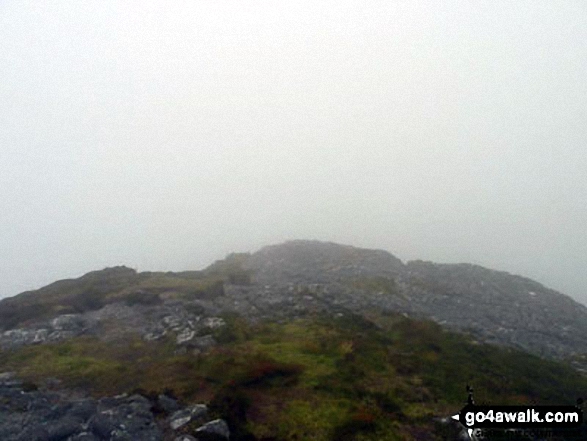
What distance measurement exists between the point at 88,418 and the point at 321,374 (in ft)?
41.1

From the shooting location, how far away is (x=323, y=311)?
41.5 metres

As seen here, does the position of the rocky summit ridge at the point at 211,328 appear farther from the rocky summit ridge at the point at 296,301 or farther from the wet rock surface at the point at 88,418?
the rocky summit ridge at the point at 296,301

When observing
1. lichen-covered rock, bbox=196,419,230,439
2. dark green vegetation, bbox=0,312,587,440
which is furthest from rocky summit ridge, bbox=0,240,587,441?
dark green vegetation, bbox=0,312,587,440

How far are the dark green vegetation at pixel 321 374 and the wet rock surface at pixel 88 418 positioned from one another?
3.86 feet

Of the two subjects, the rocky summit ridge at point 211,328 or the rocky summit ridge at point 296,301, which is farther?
the rocky summit ridge at point 296,301

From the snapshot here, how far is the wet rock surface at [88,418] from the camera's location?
67.7 ft

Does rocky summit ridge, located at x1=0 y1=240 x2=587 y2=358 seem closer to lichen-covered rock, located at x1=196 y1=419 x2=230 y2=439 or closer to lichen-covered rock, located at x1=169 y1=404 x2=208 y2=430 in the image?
lichen-covered rock, located at x1=169 y1=404 x2=208 y2=430

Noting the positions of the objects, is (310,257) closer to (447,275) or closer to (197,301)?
(447,275)

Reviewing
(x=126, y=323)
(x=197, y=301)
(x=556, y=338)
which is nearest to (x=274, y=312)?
(x=197, y=301)

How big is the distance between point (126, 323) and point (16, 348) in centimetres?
826

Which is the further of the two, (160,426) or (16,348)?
(16,348)

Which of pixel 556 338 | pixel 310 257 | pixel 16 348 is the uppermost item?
pixel 310 257

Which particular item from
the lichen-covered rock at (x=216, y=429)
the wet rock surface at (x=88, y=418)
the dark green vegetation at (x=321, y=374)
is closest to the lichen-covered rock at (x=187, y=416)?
the wet rock surface at (x=88, y=418)

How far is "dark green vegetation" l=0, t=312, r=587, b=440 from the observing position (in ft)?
71.8
